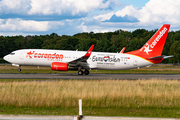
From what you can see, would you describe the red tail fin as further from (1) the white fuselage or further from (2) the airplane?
(1) the white fuselage

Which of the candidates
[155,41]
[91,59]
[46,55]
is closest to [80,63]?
[91,59]

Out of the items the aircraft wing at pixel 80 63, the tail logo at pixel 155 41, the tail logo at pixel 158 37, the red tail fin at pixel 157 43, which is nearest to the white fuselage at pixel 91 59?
the aircraft wing at pixel 80 63

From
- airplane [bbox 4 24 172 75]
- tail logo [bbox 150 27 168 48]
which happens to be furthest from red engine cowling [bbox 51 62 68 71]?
tail logo [bbox 150 27 168 48]

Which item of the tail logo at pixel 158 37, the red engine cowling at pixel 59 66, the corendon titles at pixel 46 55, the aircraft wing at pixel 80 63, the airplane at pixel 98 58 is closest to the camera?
the red engine cowling at pixel 59 66

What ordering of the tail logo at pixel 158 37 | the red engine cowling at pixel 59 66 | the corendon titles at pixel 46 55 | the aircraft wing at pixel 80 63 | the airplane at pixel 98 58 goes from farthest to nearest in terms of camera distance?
the tail logo at pixel 158 37 < the airplane at pixel 98 58 < the corendon titles at pixel 46 55 < the aircraft wing at pixel 80 63 < the red engine cowling at pixel 59 66

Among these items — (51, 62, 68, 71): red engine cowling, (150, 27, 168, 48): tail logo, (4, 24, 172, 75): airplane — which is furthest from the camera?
(150, 27, 168, 48): tail logo

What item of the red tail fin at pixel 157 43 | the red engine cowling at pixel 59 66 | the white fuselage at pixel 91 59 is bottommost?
the red engine cowling at pixel 59 66

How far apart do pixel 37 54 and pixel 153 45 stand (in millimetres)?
17940

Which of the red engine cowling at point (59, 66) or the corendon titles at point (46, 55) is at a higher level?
the corendon titles at point (46, 55)

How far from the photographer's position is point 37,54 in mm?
37188

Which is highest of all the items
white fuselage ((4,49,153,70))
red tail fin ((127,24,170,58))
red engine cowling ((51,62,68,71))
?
red tail fin ((127,24,170,58))

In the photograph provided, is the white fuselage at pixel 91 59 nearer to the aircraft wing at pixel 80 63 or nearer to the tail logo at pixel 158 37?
the aircraft wing at pixel 80 63

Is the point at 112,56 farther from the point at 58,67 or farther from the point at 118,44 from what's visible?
the point at 118,44

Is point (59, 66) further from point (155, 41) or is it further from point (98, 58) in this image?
point (155, 41)
